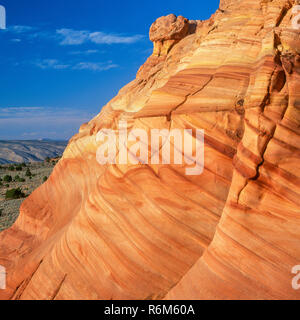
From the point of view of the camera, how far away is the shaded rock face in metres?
6.79

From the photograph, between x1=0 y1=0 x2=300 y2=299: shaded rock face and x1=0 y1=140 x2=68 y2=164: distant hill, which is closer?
x1=0 y1=0 x2=300 y2=299: shaded rock face

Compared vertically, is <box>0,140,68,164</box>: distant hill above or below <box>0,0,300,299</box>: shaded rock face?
below

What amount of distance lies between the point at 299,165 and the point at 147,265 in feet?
15.1

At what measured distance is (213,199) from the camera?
311 inches

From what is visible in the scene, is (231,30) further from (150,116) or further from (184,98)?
(150,116)

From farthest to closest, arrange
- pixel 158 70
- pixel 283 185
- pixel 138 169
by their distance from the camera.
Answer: pixel 158 70
pixel 138 169
pixel 283 185

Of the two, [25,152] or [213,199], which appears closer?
[213,199]

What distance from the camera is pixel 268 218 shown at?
685 cm

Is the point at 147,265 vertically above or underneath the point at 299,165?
underneath

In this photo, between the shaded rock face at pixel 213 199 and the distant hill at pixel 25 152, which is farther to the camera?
the distant hill at pixel 25 152

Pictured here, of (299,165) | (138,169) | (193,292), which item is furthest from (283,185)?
(138,169)

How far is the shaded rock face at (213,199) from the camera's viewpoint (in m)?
6.79

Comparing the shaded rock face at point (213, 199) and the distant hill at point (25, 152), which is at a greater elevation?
the shaded rock face at point (213, 199)

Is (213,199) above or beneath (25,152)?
above
